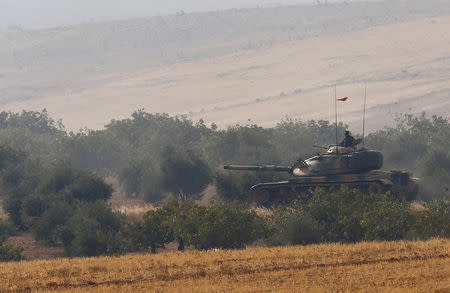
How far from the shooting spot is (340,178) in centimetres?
3641

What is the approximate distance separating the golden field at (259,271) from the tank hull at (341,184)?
420 inches

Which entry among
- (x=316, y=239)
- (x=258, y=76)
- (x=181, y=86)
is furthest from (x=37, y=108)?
(x=316, y=239)

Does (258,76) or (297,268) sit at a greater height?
(258,76)

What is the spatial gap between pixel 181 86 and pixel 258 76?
1696 cm

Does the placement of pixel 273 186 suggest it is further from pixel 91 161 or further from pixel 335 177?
pixel 91 161

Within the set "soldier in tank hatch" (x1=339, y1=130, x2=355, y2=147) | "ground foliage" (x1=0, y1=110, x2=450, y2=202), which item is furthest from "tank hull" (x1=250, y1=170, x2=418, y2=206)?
"ground foliage" (x1=0, y1=110, x2=450, y2=202)

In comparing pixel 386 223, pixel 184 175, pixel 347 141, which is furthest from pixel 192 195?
pixel 386 223

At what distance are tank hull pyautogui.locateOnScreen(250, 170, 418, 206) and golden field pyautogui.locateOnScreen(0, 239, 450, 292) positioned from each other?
10664 mm

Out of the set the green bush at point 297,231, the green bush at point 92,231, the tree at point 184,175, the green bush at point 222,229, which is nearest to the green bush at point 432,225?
the green bush at point 297,231

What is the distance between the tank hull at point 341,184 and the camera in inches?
1419

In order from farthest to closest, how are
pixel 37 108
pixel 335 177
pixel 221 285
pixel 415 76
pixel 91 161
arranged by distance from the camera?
pixel 37 108, pixel 415 76, pixel 91 161, pixel 335 177, pixel 221 285

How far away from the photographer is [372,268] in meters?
21.2

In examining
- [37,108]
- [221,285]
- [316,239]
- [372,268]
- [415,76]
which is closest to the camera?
[221,285]

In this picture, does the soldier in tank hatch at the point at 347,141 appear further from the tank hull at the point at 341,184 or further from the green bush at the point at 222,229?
the green bush at the point at 222,229
